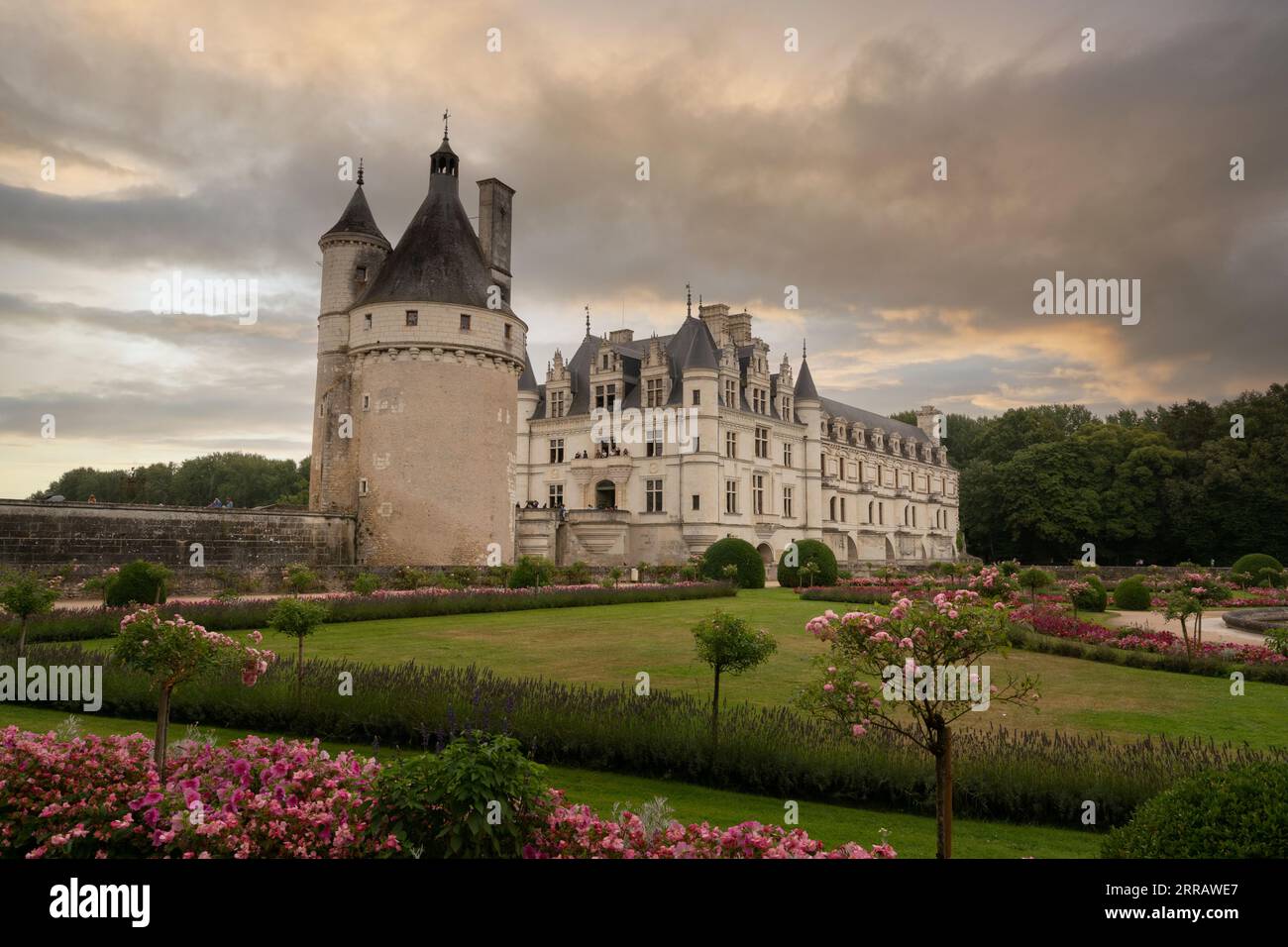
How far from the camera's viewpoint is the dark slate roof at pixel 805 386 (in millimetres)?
52344

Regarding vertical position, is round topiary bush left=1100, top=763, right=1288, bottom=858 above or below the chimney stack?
below

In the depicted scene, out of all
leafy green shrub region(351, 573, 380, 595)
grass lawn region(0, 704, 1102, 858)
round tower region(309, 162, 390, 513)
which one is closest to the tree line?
round tower region(309, 162, 390, 513)

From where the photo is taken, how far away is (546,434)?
4934 cm

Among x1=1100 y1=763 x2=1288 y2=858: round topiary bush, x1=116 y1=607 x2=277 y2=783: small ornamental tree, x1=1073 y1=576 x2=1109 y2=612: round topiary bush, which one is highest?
x1=116 y1=607 x2=277 y2=783: small ornamental tree

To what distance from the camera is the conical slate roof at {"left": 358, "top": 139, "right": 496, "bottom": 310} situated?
103 ft

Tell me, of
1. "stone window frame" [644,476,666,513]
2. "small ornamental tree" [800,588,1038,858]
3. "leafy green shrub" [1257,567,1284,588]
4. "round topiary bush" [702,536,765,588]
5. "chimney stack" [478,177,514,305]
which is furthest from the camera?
"stone window frame" [644,476,666,513]

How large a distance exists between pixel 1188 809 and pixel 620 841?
9.99 feet

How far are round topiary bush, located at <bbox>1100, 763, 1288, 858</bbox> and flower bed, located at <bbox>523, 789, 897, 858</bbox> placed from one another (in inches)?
52.8

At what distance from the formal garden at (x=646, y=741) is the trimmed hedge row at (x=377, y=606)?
0.13 m

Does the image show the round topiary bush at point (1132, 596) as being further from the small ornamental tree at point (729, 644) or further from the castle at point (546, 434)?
the small ornamental tree at point (729, 644)

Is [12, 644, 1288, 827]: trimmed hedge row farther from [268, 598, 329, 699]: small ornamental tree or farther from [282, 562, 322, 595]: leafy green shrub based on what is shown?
[282, 562, 322, 595]: leafy green shrub

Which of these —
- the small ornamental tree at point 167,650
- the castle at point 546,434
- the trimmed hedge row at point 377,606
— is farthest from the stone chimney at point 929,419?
the small ornamental tree at point 167,650

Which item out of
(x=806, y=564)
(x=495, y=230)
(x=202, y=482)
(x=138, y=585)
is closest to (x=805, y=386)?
(x=806, y=564)
